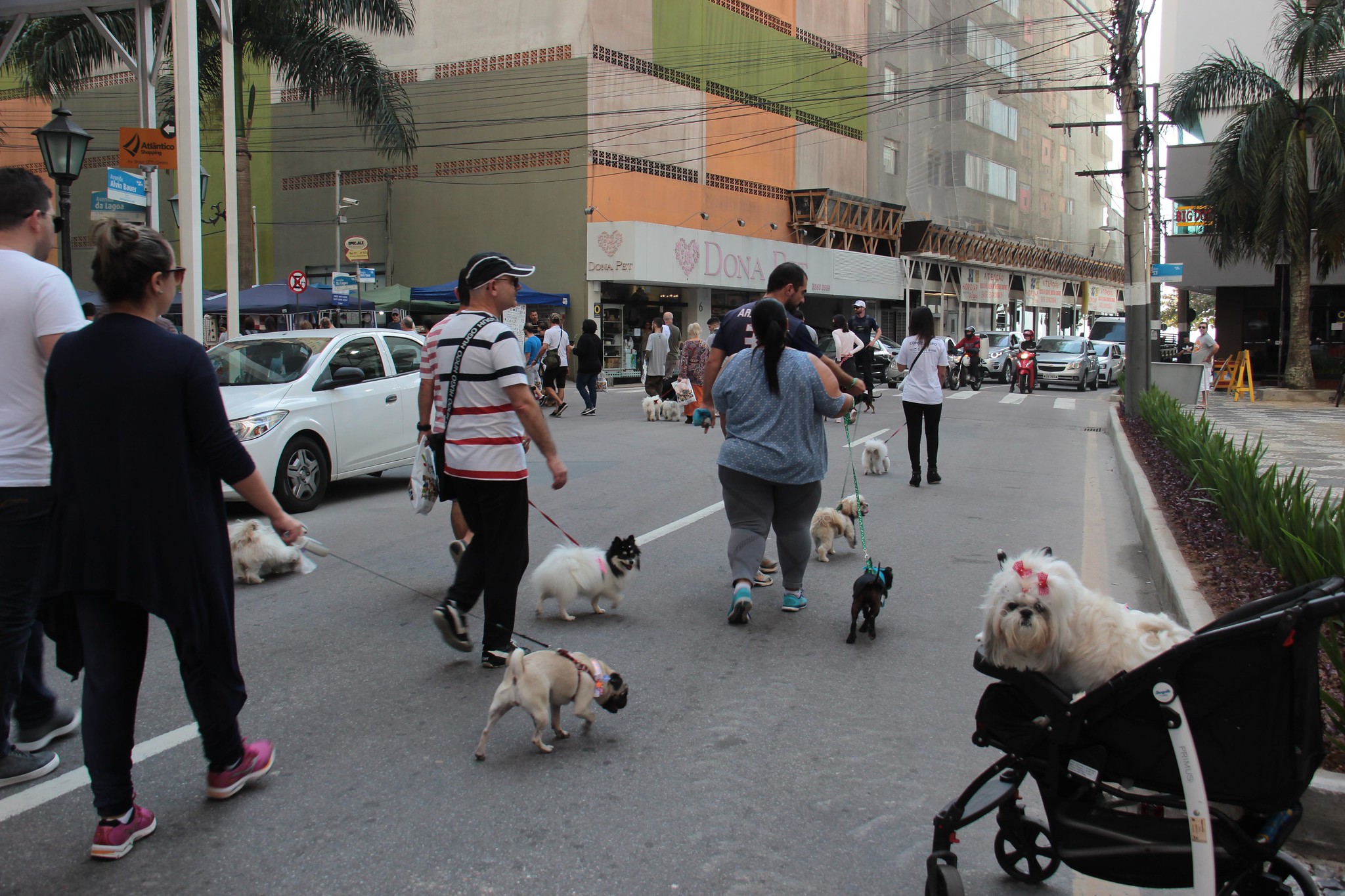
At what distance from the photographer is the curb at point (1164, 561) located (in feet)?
17.1

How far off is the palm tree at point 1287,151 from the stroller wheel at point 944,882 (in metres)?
24.5

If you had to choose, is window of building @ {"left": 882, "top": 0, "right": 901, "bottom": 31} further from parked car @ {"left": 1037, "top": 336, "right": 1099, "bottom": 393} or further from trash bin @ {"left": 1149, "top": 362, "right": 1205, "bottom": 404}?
trash bin @ {"left": 1149, "top": 362, "right": 1205, "bottom": 404}

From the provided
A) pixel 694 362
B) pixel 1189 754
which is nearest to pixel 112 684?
pixel 1189 754

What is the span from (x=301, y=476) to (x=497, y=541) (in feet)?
17.2

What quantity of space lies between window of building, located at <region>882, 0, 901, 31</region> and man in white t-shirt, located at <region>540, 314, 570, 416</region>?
30024 millimetres

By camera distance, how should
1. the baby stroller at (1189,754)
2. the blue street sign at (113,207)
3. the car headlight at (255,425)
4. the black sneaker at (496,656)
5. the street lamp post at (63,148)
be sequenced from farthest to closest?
the blue street sign at (113,207) < the street lamp post at (63,148) < the car headlight at (255,425) < the black sneaker at (496,656) < the baby stroller at (1189,754)

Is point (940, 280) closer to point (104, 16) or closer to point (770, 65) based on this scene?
point (770, 65)

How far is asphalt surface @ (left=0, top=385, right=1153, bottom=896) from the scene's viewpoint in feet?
10.4

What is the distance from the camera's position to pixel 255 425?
8781 mm

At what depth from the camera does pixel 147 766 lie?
385 cm

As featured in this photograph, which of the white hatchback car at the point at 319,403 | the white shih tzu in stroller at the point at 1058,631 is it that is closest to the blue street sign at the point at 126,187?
the white hatchback car at the point at 319,403

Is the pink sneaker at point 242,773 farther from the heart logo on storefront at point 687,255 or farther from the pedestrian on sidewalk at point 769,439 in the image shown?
the heart logo on storefront at point 687,255

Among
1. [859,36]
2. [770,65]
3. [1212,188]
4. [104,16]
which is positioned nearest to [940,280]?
[859,36]

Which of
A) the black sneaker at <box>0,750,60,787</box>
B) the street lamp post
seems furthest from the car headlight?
the street lamp post
